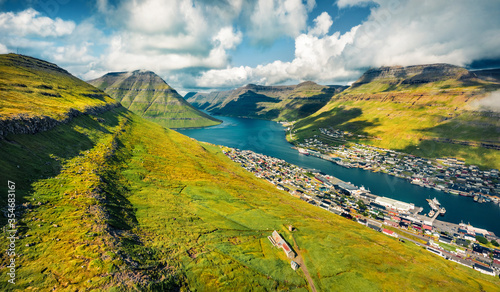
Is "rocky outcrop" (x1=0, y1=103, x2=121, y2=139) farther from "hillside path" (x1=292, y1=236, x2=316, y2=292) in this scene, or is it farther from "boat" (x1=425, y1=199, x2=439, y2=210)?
"boat" (x1=425, y1=199, x2=439, y2=210)

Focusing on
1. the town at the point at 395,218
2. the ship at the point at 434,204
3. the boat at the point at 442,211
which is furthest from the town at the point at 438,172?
the town at the point at 395,218

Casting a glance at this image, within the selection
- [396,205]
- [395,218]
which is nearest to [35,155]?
[395,218]

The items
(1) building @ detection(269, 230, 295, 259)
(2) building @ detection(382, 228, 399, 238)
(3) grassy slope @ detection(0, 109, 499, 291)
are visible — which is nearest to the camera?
(3) grassy slope @ detection(0, 109, 499, 291)

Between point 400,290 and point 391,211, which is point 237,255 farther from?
point 391,211

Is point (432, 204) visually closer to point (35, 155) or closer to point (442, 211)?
point (442, 211)

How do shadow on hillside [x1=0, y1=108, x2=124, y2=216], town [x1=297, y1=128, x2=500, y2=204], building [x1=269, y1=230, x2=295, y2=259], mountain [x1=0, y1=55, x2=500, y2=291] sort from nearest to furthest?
mountain [x1=0, y1=55, x2=500, y2=291]
shadow on hillside [x1=0, y1=108, x2=124, y2=216]
building [x1=269, y1=230, x2=295, y2=259]
town [x1=297, y1=128, x2=500, y2=204]

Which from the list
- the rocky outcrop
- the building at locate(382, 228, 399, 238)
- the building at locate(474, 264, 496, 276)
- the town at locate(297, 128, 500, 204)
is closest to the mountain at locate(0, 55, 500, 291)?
the rocky outcrop
